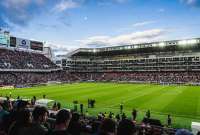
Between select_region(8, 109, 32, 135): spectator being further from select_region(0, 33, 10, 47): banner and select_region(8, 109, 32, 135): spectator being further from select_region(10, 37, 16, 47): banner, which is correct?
select_region(10, 37, 16, 47): banner

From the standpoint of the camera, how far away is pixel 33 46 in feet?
357

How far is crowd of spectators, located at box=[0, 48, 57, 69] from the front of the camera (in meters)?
85.1

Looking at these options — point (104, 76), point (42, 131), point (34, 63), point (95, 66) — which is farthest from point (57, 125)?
point (95, 66)

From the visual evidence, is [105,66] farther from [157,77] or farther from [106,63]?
[157,77]

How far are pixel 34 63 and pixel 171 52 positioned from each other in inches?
2564

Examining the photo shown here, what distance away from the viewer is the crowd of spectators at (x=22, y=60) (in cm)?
8506

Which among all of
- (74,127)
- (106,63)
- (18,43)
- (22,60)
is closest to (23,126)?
(74,127)

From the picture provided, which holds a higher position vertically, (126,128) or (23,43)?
(23,43)

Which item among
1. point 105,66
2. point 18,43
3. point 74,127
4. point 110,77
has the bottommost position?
point 110,77

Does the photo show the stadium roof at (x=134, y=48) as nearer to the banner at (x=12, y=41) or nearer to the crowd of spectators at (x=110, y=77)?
the crowd of spectators at (x=110, y=77)

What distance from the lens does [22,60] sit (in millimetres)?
94188

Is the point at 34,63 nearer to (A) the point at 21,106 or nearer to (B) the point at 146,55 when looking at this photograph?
(B) the point at 146,55

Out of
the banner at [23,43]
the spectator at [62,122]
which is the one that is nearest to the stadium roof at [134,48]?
the banner at [23,43]

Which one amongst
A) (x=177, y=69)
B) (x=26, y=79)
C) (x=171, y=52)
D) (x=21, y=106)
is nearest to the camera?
(x=21, y=106)
